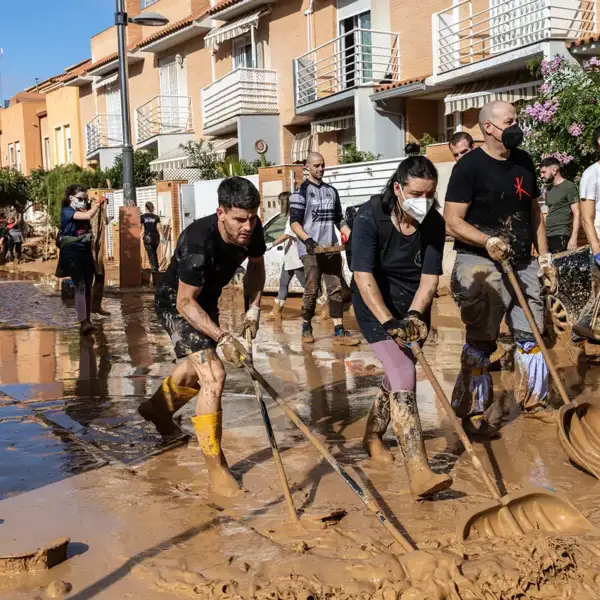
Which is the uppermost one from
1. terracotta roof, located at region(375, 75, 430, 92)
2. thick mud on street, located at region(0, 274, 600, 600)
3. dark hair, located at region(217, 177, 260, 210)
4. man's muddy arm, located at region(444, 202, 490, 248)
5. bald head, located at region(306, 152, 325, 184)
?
terracotta roof, located at region(375, 75, 430, 92)

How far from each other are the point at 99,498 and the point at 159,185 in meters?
18.2

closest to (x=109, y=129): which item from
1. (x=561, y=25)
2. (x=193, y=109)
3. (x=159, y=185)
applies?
(x=193, y=109)

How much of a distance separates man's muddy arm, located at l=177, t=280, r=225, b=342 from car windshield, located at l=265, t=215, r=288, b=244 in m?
8.63

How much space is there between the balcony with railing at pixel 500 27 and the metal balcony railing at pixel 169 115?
14161 mm

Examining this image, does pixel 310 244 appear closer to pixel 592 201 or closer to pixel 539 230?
pixel 592 201

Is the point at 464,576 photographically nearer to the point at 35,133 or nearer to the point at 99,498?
the point at 99,498

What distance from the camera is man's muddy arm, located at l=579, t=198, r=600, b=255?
6.66m

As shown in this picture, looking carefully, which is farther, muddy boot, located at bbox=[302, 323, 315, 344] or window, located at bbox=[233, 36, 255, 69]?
window, located at bbox=[233, 36, 255, 69]

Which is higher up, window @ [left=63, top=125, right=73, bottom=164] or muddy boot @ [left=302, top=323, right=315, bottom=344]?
window @ [left=63, top=125, right=73, bottom=164]

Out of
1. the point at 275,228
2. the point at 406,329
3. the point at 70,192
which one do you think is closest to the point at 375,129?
the point at 275,228

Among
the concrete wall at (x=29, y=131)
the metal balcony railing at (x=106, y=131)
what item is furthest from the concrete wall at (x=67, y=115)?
the metal balcony railing at (x=106, y=131)

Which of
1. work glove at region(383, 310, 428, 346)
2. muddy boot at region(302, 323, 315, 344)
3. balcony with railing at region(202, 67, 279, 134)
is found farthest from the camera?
balcony with railing at region(202, 67, 279, 134)

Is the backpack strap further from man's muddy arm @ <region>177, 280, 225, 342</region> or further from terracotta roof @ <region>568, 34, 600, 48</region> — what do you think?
terracotta roof @ <region>568, 34, 600, 48</region>

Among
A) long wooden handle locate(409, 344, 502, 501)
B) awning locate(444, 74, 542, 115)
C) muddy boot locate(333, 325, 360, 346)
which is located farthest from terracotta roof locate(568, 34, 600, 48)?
long wooden handle locate(409, 344, 502, 501)
